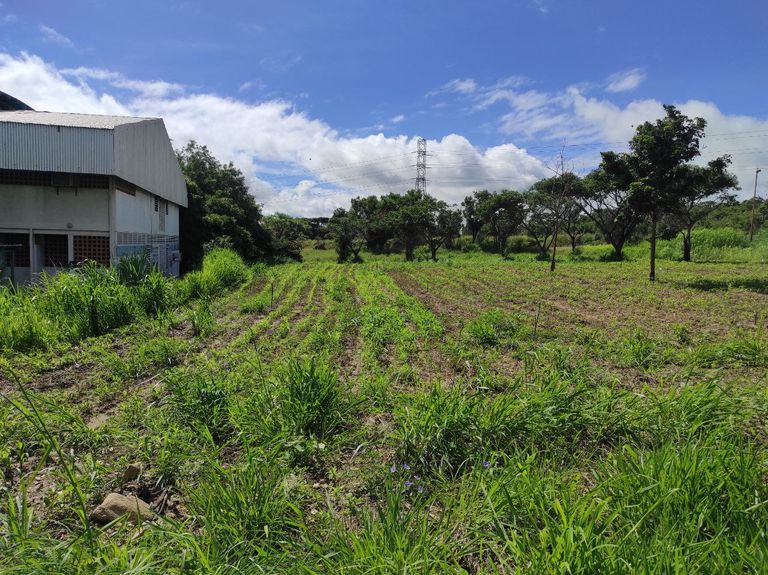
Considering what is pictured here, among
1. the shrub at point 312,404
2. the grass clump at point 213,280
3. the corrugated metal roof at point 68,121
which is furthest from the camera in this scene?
the corrugated metal roof at point 68,121

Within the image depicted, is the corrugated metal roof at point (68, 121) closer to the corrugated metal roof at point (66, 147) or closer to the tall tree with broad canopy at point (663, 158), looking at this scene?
the corrugated metal roof at point (66, 147)

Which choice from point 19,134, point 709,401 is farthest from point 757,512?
point 19,134

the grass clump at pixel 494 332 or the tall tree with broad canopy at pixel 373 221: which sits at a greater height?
the tall tree with broad canopy at pixel 373 221

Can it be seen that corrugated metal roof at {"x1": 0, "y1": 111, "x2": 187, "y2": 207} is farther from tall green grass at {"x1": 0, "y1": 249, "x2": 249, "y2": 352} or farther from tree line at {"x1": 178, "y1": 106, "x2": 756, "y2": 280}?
tree line at {"x1": 178, "y1": 106, "x2": 756, "y2": 280}

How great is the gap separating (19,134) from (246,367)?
1332cm

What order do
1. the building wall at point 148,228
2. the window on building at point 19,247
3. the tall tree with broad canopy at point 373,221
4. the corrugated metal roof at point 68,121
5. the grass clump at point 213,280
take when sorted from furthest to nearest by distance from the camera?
the tall tree with broad canopy at point 373,221
the building wall at point 148,228
the window on building at point 19,247
the corrugated metal roof at point 68,121
the grass clump at point 213,280

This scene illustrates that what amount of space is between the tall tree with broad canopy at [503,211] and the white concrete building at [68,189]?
90.2ft

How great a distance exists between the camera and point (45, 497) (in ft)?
9.57

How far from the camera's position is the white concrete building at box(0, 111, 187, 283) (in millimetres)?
13414

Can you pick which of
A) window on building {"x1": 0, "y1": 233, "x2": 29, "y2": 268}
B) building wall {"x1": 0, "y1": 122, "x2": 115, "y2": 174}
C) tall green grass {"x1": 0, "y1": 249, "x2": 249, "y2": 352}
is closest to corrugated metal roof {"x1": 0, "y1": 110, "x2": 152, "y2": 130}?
building wall {"x1": 0, "y1": 122, "x2": 115, "y2": 174}

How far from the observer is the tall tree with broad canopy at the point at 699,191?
50.9 feet

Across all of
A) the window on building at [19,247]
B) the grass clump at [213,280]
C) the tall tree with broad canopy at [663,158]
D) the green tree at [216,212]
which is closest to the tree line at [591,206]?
the tall tree with broad canopy at [663,158]

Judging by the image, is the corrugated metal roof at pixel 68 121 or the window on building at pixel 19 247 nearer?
the corrugated metal roof at pixel 68 121

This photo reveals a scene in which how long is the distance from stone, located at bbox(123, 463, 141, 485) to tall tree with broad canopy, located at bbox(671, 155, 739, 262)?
1843 centimetres
